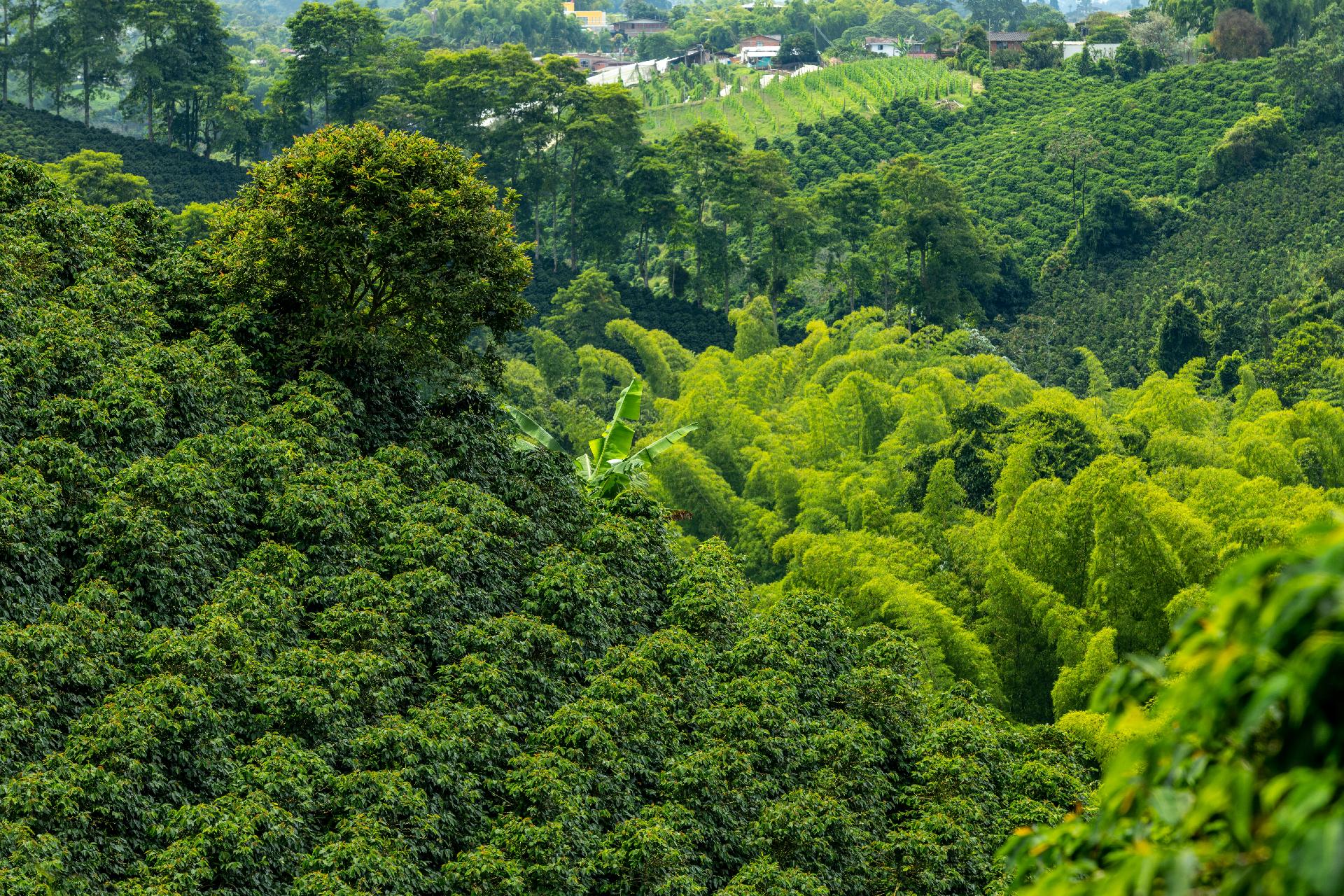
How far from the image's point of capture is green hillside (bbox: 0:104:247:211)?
36.1 meters

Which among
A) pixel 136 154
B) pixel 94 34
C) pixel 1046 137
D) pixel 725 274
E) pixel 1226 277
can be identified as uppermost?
pixel 94 34

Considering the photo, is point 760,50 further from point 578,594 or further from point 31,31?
point 578,594

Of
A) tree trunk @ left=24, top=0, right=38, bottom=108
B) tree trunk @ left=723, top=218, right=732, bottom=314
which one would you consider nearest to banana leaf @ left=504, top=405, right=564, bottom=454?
tree trunk @ left=723, top=218, right=732, bottom=314

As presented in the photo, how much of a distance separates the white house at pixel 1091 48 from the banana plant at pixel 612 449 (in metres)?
45.3

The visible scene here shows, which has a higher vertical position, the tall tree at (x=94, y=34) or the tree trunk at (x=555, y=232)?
the tall tree at (x=94, y=34)

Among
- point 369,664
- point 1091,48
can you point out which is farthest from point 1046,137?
point 369,664

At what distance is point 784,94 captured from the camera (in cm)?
5741

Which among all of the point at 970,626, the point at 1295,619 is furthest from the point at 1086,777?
the point at 1295,619

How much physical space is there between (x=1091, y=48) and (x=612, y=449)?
1915 inches

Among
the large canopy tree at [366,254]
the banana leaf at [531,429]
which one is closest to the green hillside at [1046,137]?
the banana leaf at [531,429]

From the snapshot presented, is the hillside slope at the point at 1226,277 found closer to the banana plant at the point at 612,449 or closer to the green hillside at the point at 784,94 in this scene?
the green hillside at the point at 784,94

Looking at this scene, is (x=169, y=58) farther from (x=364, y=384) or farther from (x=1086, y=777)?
(x=1086, y=777)

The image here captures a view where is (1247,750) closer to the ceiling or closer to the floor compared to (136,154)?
closer to the floor

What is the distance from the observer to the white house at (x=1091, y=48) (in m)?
56.5
